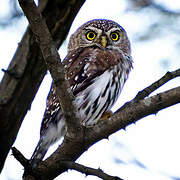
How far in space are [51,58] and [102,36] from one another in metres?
2.29

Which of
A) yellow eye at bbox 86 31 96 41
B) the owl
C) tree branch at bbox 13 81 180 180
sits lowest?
tree branch at bbox 13 81 180 180

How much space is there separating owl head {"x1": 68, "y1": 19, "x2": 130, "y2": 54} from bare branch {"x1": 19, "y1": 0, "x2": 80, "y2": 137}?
2.00 metres

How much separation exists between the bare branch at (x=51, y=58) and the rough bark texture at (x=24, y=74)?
117 cm

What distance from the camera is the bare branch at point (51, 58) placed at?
250cm

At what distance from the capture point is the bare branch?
8.21ft

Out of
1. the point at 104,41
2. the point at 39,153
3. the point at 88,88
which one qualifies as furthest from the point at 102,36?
the point at 39,153

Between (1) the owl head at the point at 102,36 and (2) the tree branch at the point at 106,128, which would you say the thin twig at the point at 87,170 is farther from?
(1) the owl head at the point at 102,36

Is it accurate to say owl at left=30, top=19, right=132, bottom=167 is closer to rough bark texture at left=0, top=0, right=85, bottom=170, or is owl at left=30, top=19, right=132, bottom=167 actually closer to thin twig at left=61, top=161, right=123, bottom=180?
rough bark texture at left=0, top=0, right=85, bottom=170

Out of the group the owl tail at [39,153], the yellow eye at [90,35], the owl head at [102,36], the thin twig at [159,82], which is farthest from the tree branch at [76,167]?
the yellow eye at [90,35]

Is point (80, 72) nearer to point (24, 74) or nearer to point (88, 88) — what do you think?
point (88, 88)

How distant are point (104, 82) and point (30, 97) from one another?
744 millimetres

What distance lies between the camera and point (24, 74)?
3.91 meters

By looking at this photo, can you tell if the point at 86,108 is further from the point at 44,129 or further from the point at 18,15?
the point at 18,15

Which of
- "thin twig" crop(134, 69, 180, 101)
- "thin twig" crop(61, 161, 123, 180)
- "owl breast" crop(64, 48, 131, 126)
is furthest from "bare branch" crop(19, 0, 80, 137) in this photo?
"owl breast" crop(64, 48, 131, 126)
